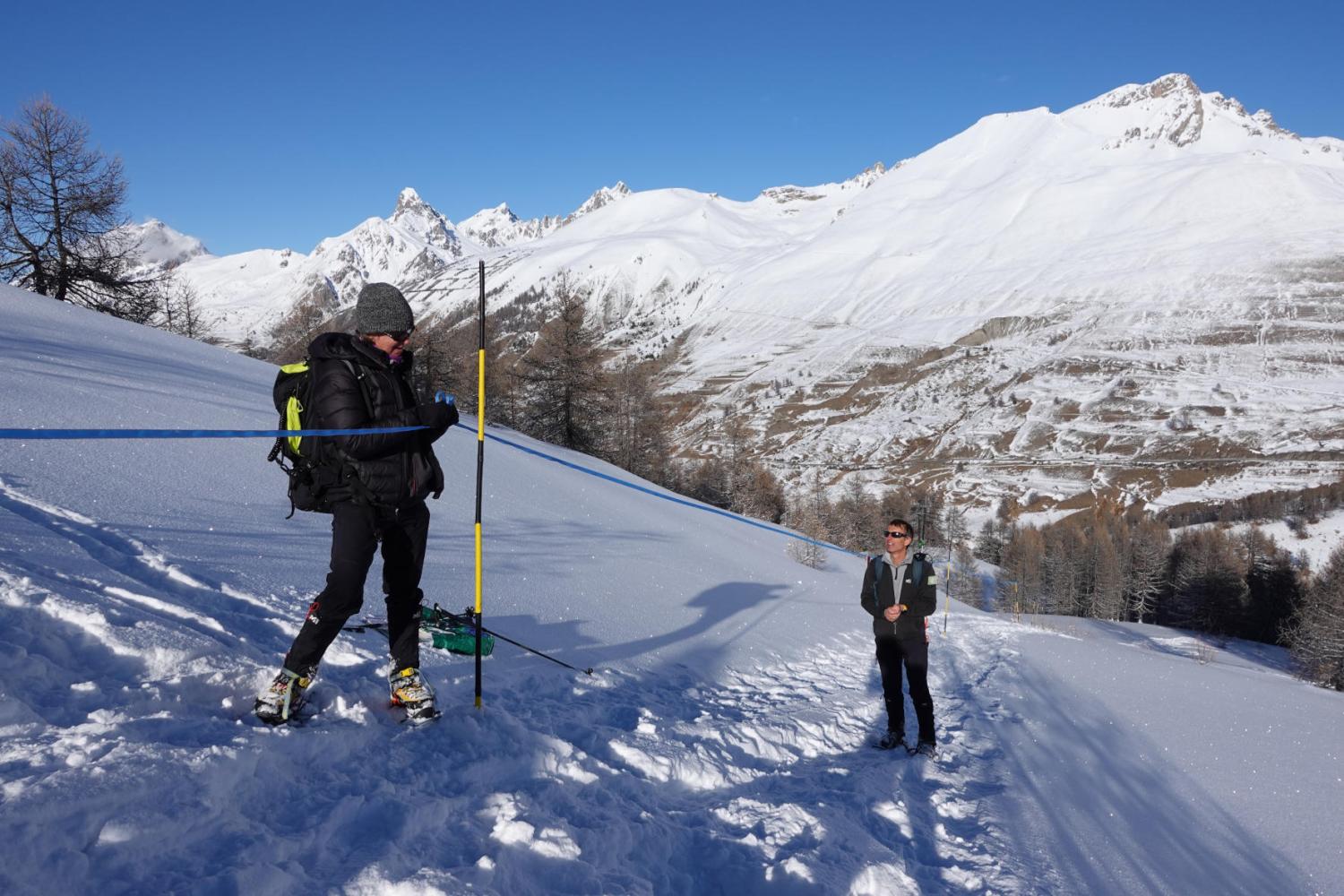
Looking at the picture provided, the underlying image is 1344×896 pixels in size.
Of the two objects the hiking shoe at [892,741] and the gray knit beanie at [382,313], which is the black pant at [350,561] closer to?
the gray knit beanie at [382,313]

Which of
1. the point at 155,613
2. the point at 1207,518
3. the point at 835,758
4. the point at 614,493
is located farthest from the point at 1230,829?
the point at 1207,518

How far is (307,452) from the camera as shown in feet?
11.6

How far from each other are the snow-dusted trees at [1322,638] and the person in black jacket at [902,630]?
5932cm

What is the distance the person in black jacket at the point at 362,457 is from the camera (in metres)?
3.52

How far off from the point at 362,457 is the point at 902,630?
4802mm

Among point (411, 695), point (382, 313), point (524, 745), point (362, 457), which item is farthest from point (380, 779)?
point (382, 313)

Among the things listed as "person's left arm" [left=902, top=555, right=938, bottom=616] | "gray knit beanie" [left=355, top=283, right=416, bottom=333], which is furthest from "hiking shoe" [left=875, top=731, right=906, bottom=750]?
"gray knit beanie" [left=355, top=283, right=416, bottom=333]

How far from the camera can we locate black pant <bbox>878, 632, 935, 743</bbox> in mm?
6098

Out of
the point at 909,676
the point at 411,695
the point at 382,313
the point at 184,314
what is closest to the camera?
the point at 382,313

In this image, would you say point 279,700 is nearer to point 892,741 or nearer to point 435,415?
point 435,415

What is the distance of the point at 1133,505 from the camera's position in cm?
12094

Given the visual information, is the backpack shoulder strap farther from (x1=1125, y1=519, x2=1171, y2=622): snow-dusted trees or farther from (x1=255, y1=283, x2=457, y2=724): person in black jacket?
(x1=1125, y1=519, x2=1171, y2=622): snow-dusted trees

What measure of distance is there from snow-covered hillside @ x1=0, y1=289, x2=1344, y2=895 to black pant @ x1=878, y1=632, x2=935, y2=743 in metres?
0.38

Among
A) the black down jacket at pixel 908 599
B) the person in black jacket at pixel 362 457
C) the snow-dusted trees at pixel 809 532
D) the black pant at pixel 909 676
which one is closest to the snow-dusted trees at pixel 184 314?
the snow-dusted trees at pixel 809 532
